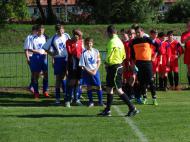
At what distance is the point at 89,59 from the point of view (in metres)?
15.1

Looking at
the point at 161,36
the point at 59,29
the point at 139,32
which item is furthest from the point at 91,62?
the point at 161,36

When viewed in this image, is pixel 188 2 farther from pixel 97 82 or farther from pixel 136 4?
pixel 97 82

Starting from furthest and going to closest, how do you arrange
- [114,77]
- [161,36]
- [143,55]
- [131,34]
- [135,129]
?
[161,36] < [131,34] < [143,55] < [114,77] < [135,129]

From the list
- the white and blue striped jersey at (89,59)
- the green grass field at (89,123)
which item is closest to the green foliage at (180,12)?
the white and blue striped jersey at (89,59)

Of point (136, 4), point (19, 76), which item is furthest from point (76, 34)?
point (136, 4)

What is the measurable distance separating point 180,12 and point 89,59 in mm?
56046

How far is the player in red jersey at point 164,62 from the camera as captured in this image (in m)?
18.8

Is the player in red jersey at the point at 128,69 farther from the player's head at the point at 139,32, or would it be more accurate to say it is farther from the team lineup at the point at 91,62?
the player's head at the point at 139,32

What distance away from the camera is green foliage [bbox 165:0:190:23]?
6925cm

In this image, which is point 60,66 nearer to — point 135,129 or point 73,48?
point 73,48

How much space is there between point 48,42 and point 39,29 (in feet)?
3.47

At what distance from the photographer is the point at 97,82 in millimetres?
15250

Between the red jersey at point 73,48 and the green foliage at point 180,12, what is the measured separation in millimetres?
54340

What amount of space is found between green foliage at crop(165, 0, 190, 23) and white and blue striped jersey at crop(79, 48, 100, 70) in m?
54.3
